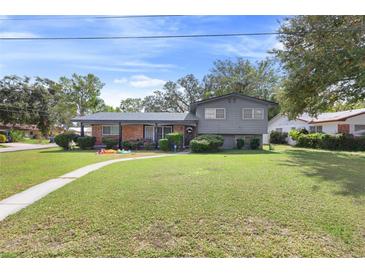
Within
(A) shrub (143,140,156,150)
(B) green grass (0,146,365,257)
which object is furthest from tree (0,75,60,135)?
(B) green grass (0,146,365,257)

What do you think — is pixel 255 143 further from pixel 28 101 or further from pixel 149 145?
pixel 28 101

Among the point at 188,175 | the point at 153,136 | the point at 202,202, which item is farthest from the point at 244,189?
the point at 153,136

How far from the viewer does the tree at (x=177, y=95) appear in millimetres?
41938

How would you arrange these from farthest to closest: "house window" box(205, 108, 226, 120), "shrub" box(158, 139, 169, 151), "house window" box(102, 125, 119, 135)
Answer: "house window" box(102, 125, 119, 135) < "house window" box(205, 108, 226, 120) < "shrub" box(158, 139, 169, 151)

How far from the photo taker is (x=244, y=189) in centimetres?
619

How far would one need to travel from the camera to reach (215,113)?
20766 millimetres

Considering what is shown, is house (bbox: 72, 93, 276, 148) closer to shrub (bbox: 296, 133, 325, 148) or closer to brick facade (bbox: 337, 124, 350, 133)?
shrub (bbox: 296, 133, 325, 148)

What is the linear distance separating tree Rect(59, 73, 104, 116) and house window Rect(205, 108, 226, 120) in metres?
28.8

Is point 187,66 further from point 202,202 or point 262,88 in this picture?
point 262,88

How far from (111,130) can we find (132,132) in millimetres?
1950

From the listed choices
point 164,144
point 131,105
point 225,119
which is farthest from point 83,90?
point 225,119

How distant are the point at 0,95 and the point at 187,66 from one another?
135ft

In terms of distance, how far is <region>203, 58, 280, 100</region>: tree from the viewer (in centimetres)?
3750

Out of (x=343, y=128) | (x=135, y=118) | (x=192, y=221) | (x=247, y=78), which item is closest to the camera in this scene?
(x=192, y=221)
